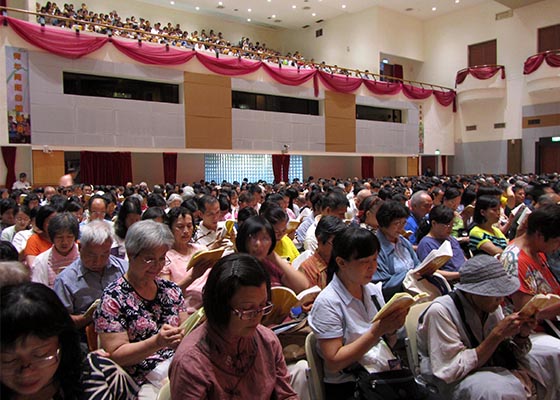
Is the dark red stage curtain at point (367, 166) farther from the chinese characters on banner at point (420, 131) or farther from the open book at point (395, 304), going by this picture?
the open book at point (395, 304)

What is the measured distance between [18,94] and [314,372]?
1302cm

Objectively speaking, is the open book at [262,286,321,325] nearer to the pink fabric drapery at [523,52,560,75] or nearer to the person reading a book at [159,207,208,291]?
the person reading a book at [159,207,208,291]

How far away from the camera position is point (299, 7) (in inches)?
875

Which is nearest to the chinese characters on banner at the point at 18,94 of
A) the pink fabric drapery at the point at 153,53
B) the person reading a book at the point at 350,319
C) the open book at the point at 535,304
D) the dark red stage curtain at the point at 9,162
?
the dark red stage curtain at the point at 9,162

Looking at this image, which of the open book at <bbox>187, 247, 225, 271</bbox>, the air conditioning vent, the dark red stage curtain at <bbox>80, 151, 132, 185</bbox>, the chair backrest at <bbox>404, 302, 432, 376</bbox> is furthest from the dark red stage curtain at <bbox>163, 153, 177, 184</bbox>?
the air conditioning vent

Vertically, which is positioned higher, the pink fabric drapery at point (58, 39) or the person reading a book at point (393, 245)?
the pink fabric drapery at point (58, 39)

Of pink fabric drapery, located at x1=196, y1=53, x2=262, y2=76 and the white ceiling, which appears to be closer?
pink fabric drapery, located at x1=196, y1=53, x2=262, y2=76

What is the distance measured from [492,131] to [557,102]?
3.18 m

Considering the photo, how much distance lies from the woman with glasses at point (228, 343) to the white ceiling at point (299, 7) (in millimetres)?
22045

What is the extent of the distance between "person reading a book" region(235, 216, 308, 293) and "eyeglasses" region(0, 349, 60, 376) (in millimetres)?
1559

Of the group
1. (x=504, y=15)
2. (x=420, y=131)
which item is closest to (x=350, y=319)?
(x=420, y=131)

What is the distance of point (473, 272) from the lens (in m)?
2.03

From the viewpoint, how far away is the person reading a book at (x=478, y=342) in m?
1.94

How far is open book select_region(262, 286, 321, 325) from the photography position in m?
2.21
